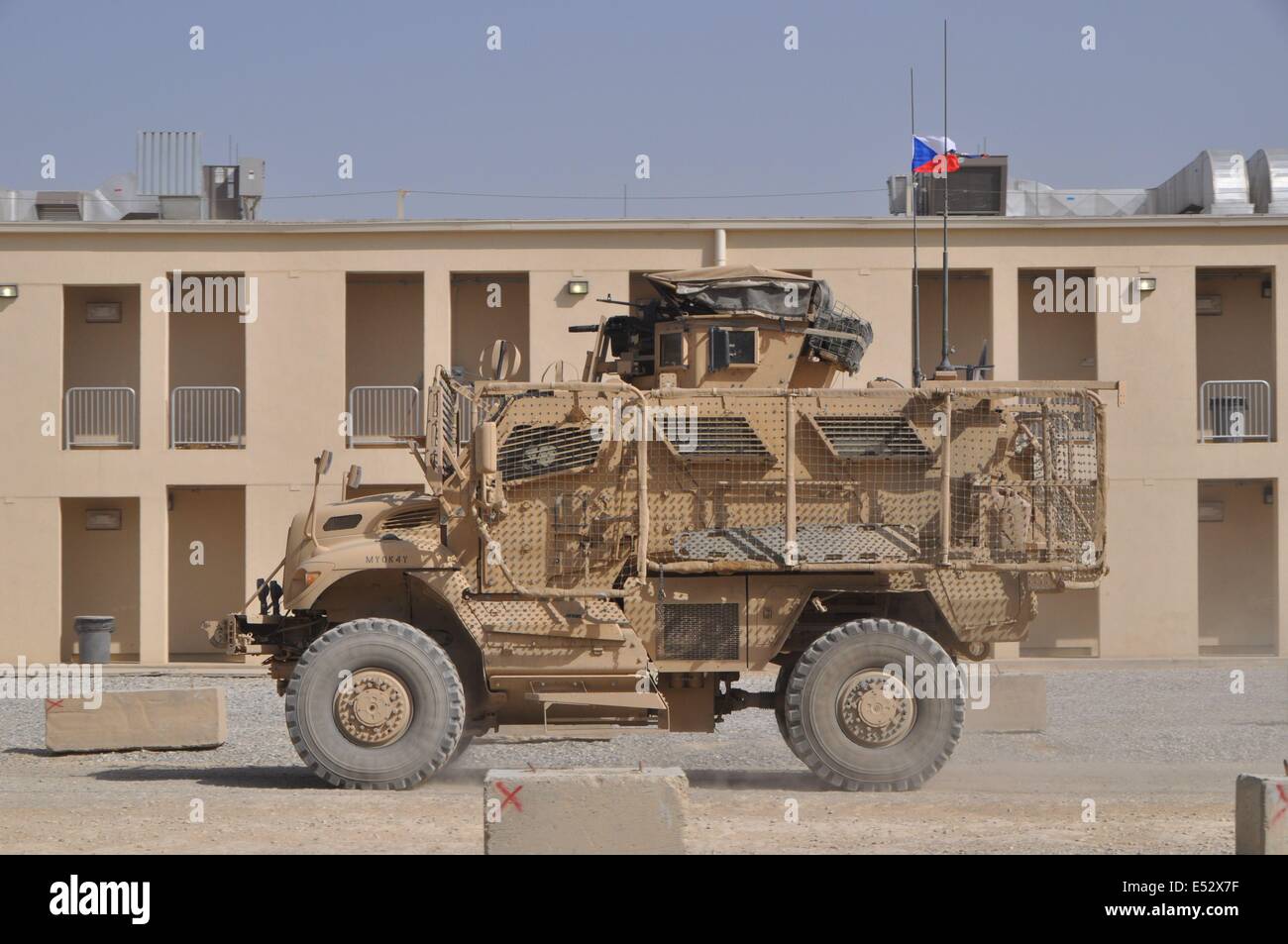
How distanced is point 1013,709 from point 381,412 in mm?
14307

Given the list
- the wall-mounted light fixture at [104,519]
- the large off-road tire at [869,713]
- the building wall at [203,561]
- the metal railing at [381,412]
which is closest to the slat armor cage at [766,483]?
the large off-road tire at [869,713]

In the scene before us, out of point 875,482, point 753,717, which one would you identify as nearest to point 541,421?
point 875,482

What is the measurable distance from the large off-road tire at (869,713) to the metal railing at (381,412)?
16.0 m

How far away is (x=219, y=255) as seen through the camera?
87.0ft

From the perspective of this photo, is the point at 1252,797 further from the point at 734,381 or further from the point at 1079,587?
the point at 734,381

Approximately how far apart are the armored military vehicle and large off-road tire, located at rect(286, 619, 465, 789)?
0.05 feet

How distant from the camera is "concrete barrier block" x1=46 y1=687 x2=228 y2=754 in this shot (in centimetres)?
1483

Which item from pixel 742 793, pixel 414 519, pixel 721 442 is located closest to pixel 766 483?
pixel 721 442

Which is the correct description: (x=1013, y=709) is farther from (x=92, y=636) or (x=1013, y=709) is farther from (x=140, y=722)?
(x=92, y=636)

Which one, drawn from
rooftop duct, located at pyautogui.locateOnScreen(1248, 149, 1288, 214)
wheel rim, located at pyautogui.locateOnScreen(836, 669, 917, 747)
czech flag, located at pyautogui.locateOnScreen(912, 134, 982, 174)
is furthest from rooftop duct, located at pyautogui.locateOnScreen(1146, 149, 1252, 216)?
wheel rim, located at pyautogui.locateOnScreen(836, 669, 917, 747)

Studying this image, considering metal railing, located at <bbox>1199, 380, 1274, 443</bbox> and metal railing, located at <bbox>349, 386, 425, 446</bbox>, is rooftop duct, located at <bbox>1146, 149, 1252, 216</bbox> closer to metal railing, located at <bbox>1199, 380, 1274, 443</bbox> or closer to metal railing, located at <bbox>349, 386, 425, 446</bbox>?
metal railing, located at <bbox>1199, 380, 1274, 443</bbox>

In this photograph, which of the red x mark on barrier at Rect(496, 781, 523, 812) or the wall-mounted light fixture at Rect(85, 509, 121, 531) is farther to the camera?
the wall-mounted light fixture at Rect(85, 509, 121, 531)
